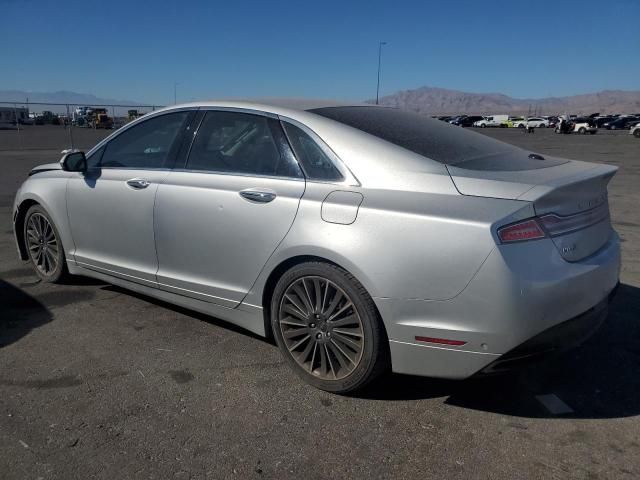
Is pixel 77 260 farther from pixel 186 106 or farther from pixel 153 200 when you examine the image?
pixel 186 106

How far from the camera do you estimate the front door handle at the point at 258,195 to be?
3270 millimetres

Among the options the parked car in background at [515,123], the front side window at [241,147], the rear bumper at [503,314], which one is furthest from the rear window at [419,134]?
the parked car in background at [515,123]

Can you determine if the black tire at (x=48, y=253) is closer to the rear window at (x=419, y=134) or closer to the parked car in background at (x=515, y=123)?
the rear window at (x=419, y=134)

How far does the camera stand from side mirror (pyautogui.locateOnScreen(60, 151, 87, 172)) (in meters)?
4.42

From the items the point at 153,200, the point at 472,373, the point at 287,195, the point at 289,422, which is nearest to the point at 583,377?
the point at 472,373

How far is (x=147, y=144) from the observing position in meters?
4.22

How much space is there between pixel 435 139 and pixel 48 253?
3539 mm

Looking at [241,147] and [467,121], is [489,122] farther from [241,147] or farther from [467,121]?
[241,147]

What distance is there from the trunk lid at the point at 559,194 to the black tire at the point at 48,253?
11.4 ft

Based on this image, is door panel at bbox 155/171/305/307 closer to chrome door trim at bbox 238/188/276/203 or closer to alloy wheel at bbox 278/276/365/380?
chrome door trim at bbox 238/188/276/203

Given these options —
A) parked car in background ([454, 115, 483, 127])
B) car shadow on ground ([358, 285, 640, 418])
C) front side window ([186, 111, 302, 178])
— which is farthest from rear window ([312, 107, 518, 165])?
parked car in background ([454, 115, 483, 127])

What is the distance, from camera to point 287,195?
320cm

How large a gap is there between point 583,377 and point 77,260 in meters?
3.84

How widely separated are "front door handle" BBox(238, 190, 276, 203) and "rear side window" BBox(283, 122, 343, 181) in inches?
10.2
